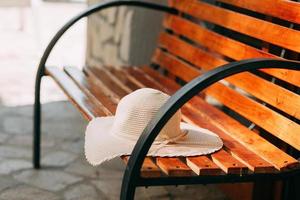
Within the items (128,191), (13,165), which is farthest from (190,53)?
(128,191)

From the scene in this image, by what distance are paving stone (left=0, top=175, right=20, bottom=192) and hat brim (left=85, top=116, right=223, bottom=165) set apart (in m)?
0.85

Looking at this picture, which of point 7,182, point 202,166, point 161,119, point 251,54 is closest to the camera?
point 161,119

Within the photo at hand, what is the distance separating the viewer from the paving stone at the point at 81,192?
3.11 m

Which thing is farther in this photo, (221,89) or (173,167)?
(221,89)

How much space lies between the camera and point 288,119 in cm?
241

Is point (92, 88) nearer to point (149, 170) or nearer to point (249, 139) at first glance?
point (249, 139)

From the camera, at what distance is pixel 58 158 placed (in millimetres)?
3604

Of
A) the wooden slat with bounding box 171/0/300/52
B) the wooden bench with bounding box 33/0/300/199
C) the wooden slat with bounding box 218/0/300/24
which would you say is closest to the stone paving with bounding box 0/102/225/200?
the wooden bench with bounding box 33/0/300/199

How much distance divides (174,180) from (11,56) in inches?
170

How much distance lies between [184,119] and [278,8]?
2.09ft

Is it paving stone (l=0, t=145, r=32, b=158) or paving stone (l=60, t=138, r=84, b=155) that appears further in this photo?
paving stone (l=60, t=138, r=84, b=155)

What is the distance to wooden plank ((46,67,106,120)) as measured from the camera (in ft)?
9.03

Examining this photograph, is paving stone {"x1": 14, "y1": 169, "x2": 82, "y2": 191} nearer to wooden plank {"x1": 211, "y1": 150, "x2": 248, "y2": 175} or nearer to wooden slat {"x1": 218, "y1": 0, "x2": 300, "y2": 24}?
wooden plank {"x1": 211, "y1": 150, "x2": 248, "y2": 175}

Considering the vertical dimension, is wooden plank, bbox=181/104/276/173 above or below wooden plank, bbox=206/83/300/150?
below
